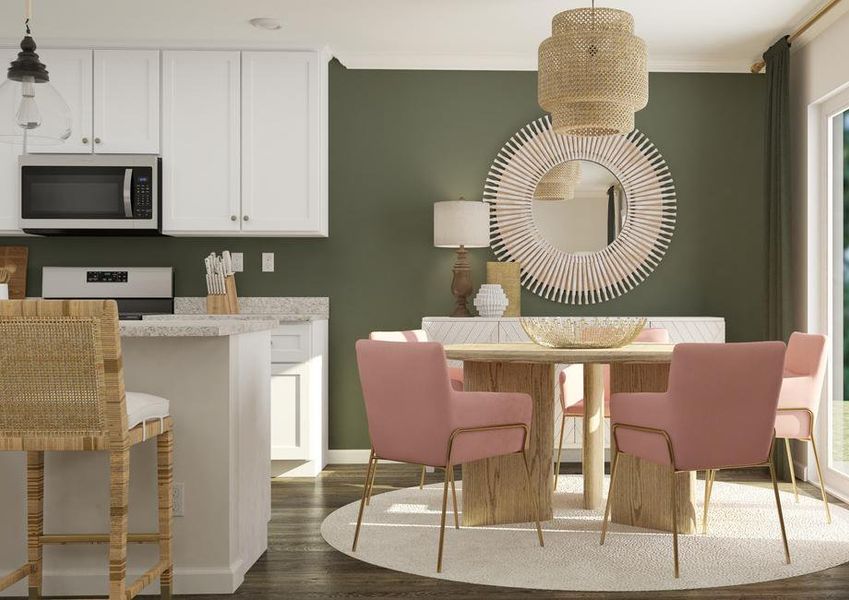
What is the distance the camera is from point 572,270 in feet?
17.0

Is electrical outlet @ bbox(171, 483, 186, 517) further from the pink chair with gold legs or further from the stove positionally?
the stove

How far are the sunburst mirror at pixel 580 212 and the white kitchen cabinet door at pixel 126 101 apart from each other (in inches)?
81.0

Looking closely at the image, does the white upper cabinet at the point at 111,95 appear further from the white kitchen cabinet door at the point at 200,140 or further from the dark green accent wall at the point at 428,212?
the dark green accent wall at the point at 428,212

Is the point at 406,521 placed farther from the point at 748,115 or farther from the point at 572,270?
the point at 748,115

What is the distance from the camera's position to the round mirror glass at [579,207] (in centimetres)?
520

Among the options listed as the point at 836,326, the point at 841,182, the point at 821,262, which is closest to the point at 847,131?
the point at 841,182

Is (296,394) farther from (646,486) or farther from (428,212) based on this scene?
(646,486)

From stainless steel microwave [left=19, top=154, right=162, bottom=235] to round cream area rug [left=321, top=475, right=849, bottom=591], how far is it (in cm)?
218

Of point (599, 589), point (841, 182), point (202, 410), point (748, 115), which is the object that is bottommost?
point (599, 589)

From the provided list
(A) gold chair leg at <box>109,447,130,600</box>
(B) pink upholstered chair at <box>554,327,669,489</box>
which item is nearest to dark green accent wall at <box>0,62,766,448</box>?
(B) pink upholstered chair at <box>554,327,669,489</box>

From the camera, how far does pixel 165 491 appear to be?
250cm

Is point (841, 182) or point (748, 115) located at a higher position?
point (748, 115)

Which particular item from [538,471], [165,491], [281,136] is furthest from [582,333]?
[281,136]

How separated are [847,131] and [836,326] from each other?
1.02m
